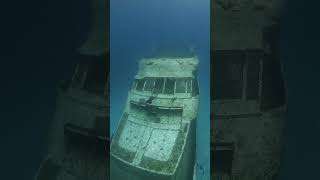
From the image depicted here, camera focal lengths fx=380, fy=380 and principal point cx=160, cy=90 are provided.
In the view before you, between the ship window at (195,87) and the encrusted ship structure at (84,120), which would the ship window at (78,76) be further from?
the ship window at (195,87)

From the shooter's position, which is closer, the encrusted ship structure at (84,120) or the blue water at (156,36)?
the blue water at (156,36)

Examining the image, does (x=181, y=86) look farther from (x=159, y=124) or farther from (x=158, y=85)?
(x=159, y=124)

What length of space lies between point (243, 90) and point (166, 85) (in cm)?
47

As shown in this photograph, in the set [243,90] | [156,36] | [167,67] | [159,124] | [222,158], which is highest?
[156,36]

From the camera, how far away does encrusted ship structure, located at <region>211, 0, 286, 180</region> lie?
231 cm

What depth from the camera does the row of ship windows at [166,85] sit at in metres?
2.30

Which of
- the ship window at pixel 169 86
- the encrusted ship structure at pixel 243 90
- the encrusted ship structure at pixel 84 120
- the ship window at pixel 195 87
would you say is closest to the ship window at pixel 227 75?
the encrusted ship structure at pixel 243 90

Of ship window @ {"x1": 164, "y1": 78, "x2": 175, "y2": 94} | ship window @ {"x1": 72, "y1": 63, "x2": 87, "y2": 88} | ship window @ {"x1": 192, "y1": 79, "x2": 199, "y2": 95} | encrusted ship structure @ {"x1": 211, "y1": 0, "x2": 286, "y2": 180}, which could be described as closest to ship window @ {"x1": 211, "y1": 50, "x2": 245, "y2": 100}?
encrusted ship structure @ {"x1": 211, "y1": 0, "x2": 286, "y2": 180}

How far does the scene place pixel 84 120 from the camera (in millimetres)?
2402

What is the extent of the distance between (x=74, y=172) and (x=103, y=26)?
95cm

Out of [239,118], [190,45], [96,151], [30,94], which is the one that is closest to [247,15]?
[190,45]

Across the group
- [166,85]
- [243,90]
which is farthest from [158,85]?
[243,90]

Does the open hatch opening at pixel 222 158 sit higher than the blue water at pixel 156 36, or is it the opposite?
the blue water at pixel 156 36

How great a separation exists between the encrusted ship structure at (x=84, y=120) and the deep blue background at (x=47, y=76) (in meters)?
0.07
